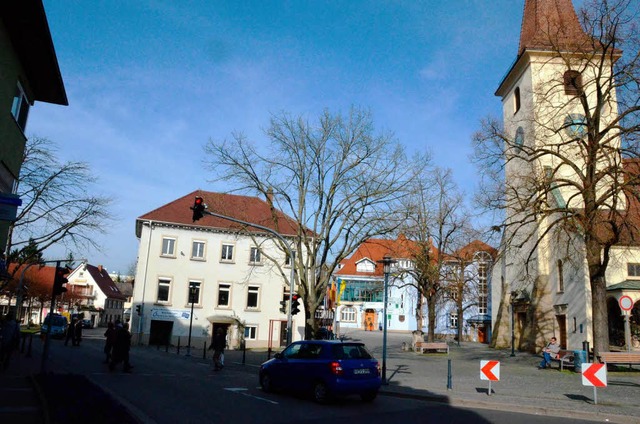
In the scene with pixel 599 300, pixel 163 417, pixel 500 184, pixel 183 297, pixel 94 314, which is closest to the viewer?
pixel 163 417

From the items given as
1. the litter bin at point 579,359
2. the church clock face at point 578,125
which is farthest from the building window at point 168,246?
the litter bin at point 579,359

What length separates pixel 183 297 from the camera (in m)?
42.0

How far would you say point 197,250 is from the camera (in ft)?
142

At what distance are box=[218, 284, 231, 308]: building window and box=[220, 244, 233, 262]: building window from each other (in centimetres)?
216

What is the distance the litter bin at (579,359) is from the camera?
2336 cm

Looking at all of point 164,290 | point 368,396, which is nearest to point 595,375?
point 368,396

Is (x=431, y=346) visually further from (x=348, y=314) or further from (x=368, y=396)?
(x=348, y=314)

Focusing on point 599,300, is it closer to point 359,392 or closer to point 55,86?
point 359,392

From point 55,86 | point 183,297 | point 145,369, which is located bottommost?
point 145,369

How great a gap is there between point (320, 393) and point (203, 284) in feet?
101

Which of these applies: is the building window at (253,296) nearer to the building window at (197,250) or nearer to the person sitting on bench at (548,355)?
the building window at (197,250)

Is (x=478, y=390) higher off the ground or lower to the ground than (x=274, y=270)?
lower

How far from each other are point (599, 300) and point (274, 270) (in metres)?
26.6

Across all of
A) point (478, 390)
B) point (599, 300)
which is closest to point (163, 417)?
point (478, 390)
